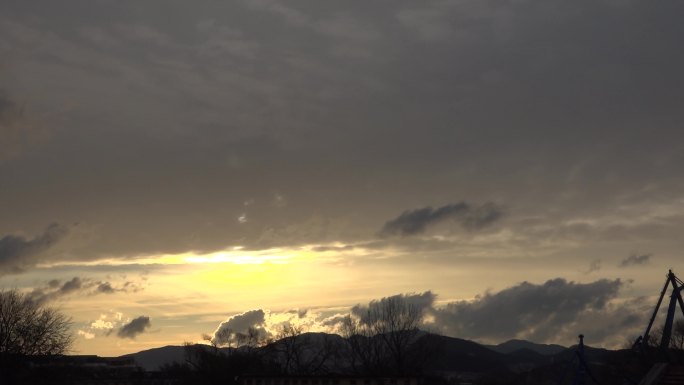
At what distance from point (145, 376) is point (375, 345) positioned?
5041 cm

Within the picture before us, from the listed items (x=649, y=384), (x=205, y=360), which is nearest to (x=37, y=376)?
(x=205, y=360)

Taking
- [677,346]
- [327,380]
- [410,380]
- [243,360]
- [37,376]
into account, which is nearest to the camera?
[410,380]

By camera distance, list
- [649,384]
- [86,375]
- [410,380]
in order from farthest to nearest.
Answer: [86,375], [410,380], [649,384]

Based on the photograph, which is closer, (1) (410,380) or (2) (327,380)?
(1) (410,380)

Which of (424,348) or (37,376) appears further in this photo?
(424,348)

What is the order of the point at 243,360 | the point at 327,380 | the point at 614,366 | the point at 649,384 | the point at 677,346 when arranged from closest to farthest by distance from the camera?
1. the point at 649,384
2. the point at 327,380
3. the point at 243,360
4. the point at 677,346
5. the point at 614,366

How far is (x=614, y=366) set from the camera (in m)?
150

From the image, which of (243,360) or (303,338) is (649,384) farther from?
(303,338)

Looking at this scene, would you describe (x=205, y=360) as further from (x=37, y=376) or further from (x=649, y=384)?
(x=649, y=384)

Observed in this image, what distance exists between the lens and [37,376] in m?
81.1

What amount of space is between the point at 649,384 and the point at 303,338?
112833mm

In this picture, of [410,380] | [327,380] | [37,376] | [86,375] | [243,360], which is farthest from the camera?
[86,375]

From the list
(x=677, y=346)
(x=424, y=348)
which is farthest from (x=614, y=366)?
(x=424, y=348)

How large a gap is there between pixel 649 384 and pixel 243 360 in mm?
100228
